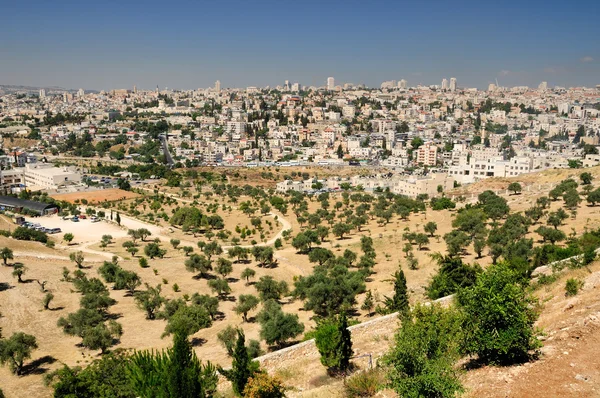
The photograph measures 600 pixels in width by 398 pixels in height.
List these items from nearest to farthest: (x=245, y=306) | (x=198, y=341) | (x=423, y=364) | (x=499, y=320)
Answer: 1. (x=423, y=364)
2. (x=499, y=320)
3. (x=198, y=341)
4. (x=245, y=306)

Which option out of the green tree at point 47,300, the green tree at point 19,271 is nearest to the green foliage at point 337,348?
the green tree at point 47,300

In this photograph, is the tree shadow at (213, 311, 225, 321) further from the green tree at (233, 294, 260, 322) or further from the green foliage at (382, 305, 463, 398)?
the green foliage at (382, 305, 463, 398)

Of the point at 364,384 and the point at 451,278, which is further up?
the point at 451,278

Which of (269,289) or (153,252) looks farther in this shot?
(153,252)

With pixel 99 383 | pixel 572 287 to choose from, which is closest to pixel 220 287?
pixel 99 383

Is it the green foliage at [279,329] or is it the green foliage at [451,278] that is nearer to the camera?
the green foliage at [279,329]

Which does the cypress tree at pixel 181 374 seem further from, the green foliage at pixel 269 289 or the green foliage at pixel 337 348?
the green foliage at pixel 269 289

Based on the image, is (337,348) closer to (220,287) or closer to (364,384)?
(364,384)
